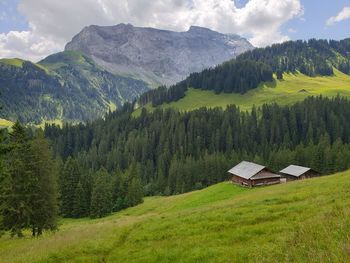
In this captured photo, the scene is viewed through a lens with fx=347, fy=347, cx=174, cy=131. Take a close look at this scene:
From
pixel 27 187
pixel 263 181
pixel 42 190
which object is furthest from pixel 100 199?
pixel 27 187

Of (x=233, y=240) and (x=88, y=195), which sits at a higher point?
(x=233, y=240)

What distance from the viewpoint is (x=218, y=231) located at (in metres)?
20.3

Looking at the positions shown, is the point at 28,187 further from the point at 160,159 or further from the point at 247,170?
the point at 160,159

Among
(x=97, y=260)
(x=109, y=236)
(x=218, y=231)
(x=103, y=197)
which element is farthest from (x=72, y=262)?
(x=103, y=197)

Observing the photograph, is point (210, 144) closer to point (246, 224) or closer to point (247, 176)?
point (247, 176)

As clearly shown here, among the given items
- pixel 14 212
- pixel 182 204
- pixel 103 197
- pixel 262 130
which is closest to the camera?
pixel 14 212

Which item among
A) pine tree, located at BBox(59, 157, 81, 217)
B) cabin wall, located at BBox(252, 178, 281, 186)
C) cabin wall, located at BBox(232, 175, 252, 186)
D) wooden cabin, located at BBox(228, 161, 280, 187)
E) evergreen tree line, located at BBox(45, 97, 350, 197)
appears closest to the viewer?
wooden cabin, located at BBox(228, 161, 280, 187)

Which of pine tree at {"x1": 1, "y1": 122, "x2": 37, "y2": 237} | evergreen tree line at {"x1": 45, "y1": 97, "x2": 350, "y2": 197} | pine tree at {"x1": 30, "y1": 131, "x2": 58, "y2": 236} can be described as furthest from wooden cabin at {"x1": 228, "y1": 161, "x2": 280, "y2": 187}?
evergreen tree line at {"x1": 45, "y1": 97, "x2": 350, "y2": 197}

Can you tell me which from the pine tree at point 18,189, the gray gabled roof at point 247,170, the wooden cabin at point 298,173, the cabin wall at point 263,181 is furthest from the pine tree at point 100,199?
the pine tree at point 18,189

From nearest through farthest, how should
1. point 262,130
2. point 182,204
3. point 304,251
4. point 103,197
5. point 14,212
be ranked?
point 304,251
point 14,212
point 182,204
point 103,197
point 262,130

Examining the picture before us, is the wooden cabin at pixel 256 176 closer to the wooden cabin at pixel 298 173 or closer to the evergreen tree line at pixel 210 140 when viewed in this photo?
the wooden cabin at pixel 298 173

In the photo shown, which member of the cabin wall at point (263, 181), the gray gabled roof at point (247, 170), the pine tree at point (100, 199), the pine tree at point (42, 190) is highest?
the pine tree at point (42, 190)

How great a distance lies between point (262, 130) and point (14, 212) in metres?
142

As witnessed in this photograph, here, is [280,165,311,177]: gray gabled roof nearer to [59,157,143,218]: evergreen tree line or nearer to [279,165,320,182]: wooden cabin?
[279,165,320,182]: wooden cabin
